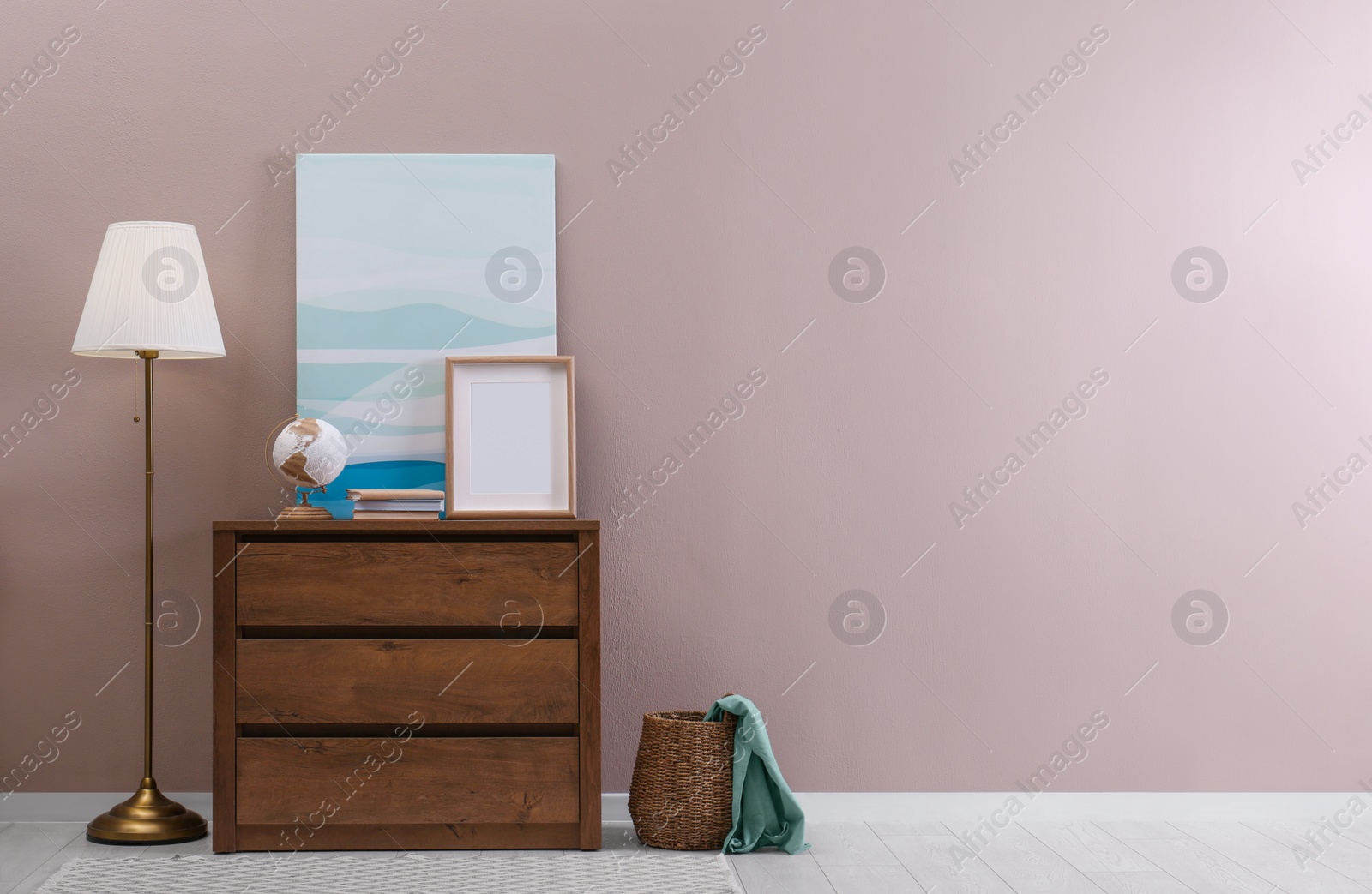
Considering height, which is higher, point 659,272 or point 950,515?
point 659,272

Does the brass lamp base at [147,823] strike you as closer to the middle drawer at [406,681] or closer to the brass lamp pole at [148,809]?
the brass lamp pole at [148,809]

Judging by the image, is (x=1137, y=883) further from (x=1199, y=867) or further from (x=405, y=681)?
(x=405, y=681)

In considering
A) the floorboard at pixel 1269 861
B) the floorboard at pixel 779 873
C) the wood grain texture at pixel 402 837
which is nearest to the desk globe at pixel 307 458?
the wood grain texture at pixel 402 837

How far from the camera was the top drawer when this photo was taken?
2.33 metres

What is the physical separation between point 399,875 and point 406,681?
40cm

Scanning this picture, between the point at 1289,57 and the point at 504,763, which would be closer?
the point at 504,763

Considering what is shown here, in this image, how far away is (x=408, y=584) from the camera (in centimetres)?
234

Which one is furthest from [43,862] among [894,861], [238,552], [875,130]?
[875,130]

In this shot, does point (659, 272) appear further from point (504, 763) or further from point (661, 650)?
point (504, 763)

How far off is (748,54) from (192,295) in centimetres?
152

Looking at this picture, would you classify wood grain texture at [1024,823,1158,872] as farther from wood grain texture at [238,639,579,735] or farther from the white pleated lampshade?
the white pleated lampshade

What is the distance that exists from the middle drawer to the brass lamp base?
370 mm

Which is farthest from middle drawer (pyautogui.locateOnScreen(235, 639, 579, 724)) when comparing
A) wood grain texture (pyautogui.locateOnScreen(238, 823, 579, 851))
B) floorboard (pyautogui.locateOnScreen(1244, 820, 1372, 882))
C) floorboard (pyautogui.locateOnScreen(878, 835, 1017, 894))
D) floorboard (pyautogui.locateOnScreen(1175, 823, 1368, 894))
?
floorboard (pyautogui.locateOnScreen(1244, 820, 1372, 882))

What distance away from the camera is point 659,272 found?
2.77 metres
